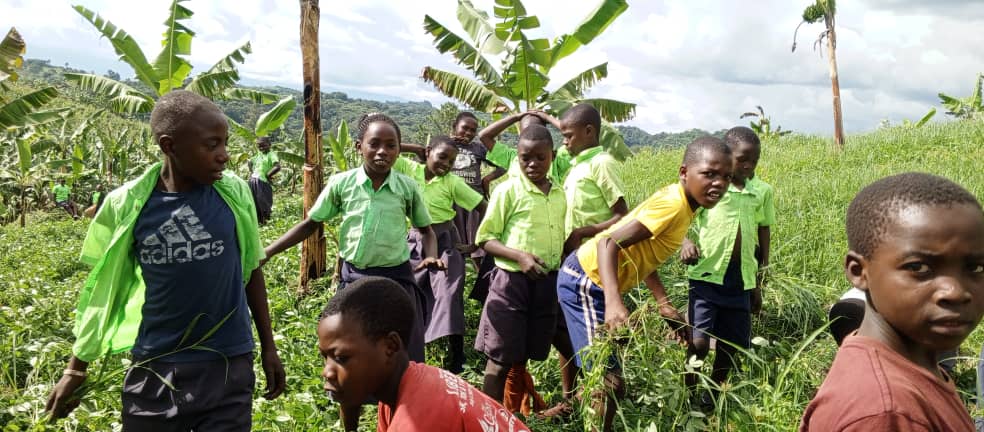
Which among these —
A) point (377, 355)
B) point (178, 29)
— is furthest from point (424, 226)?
point (178, 29)

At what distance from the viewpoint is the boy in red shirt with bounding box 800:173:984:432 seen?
49.5 inches

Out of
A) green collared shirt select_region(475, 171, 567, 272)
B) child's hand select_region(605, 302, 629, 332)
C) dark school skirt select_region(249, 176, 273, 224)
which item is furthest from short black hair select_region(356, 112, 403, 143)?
dark school skirt select_region(249, 176, 273, 224)

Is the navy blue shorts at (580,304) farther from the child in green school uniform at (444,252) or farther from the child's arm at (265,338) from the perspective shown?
the child's arm at (265,338)

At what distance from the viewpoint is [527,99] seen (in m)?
9.25

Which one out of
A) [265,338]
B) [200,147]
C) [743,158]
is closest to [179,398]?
[265,338]

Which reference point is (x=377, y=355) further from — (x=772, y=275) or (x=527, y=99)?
(x=527, y=99)

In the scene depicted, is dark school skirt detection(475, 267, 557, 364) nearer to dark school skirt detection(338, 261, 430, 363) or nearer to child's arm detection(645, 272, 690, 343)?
dark school skirt detection(338, 261, 430, 363)

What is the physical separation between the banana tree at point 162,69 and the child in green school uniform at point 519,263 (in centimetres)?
666

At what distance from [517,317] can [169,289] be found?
6.23ft

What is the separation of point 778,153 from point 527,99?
703 cm

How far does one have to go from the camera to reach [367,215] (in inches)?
152

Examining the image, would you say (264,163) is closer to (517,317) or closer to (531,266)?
(517,317)

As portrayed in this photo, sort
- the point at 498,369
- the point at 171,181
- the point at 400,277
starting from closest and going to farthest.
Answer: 1. the point at 171,181
2. the point at 498,369
3. the point at 400,277

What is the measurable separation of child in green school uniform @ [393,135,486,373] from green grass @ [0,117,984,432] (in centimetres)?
27
